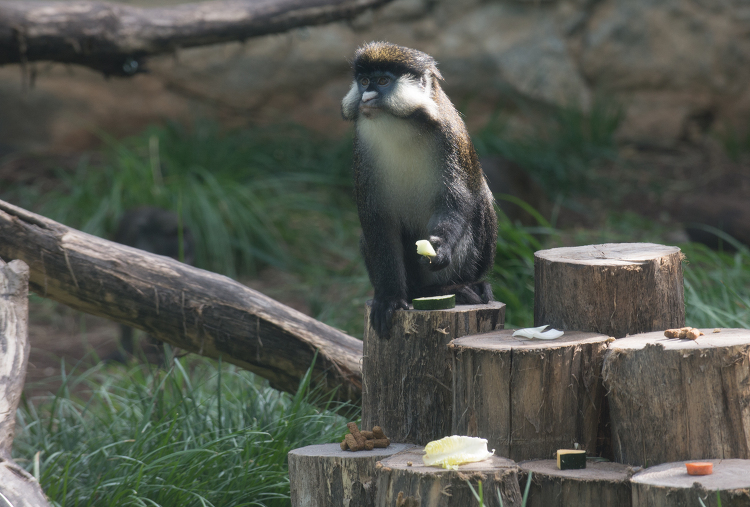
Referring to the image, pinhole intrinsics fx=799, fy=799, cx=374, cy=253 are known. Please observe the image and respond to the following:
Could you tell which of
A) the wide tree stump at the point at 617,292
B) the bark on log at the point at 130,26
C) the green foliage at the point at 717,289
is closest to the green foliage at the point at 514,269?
the green foliage at the point at 717,289

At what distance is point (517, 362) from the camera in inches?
94.3

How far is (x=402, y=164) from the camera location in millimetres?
3172

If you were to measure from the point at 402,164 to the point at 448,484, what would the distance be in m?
1.40

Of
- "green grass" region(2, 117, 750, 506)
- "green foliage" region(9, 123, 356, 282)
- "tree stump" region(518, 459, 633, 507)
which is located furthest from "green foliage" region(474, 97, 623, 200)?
Answer: "tree stump" region(518, 459, 633, 507)

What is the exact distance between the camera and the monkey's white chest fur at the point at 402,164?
3.13m

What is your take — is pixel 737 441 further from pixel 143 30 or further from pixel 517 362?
pixel 143 30

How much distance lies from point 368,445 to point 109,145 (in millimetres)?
5831

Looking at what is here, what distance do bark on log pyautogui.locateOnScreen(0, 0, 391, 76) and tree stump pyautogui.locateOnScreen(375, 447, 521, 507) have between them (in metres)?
3.35

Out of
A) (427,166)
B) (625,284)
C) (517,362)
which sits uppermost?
(427,166)

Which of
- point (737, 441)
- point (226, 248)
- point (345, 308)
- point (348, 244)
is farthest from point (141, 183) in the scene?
point (737, 441)

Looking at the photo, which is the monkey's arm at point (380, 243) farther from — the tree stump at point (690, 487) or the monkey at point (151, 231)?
the monkey at point (151, 231)

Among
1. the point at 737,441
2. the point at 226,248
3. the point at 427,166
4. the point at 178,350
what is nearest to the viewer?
the point at 737,441

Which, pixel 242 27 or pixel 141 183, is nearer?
pixel 242 27

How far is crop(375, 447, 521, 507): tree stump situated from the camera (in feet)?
7.14
